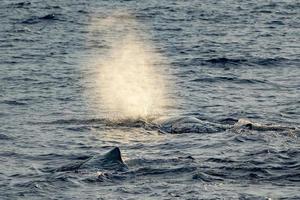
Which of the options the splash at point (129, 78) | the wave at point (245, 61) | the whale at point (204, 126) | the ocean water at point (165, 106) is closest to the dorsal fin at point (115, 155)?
the ocean water at point (165, 106)

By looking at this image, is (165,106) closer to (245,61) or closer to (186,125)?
(186,125)

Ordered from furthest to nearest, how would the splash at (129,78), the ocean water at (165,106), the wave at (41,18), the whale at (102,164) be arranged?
the wave at (41,18), the splash at (129,78), the whale at (102,164), the ocean water at (165,106)

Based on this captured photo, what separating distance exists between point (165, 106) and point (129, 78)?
6.30 metres

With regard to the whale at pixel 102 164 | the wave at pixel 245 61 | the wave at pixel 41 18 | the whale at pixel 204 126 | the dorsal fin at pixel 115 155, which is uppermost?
the dorsal fin at pixel 115 155

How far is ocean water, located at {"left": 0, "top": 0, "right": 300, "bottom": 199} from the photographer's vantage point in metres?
18.7

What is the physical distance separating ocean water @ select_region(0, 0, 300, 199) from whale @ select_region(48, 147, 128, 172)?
329 mm

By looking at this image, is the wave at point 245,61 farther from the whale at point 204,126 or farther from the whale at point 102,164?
the whale at point 102,164

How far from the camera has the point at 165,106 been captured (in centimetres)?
2828

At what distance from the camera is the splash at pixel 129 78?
28.0 m

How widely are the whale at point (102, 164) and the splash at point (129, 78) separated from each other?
6244 millimetres

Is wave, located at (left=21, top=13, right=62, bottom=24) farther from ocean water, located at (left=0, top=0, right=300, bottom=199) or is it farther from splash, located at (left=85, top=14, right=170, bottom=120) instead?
splash, located at (left=85, top=14, right=170, bottom=120)

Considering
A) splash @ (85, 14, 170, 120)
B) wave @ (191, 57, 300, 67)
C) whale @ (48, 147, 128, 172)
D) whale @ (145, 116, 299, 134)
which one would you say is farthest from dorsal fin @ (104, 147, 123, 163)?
wave @ (191, 57, 300, 67)

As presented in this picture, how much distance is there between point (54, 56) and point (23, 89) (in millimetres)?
7386

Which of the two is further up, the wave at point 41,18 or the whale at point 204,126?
the whale at point 204,126
